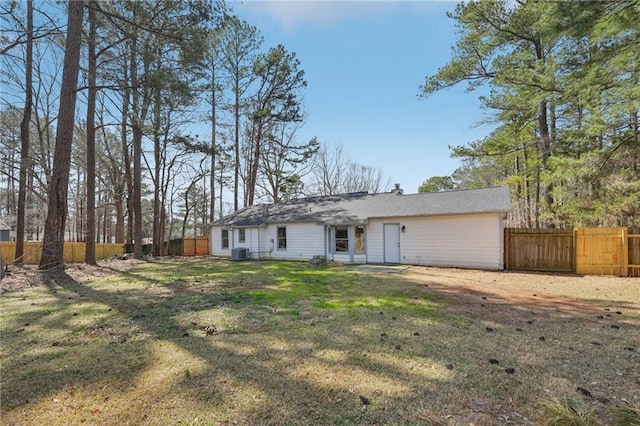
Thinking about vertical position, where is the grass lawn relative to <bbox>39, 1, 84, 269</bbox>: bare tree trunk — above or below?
below

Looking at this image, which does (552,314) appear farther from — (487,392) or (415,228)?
(415,228)

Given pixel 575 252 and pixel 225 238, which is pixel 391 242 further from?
pixel 225 238

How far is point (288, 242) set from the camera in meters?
18.0

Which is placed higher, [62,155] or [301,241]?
[62,155]

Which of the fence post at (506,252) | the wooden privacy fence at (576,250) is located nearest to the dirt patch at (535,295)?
the wooden privacy fence at (576,250)

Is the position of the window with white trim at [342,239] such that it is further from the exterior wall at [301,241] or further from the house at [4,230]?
the house at [4,230]

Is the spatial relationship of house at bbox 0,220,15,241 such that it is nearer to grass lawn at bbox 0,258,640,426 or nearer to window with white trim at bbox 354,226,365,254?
grass lawn at bbox 0,258,640,426

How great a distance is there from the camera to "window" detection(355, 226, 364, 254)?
15.7 meters

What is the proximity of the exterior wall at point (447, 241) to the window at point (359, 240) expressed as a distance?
372 mm

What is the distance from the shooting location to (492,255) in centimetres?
1263

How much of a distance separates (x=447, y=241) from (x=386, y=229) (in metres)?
2.70

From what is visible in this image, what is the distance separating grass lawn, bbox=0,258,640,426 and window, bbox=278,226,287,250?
11122 millimetres

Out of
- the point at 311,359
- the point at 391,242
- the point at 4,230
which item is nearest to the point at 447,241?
the point at 391,242

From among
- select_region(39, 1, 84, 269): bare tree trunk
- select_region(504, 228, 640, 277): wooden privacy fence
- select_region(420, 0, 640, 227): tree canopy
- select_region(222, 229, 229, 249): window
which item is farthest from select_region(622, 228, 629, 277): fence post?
select_region(222, 229, 229, 249): window
